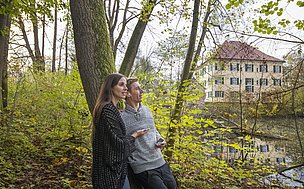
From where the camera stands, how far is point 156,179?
2717 mm

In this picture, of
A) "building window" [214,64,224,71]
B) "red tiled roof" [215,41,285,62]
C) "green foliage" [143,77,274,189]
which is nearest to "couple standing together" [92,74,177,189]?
"green foliage" [143,77,274,189]

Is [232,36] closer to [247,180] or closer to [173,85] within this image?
[173,85]

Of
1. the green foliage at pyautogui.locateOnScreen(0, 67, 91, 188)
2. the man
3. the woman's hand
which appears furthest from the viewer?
the green foliage at pyautogui.locateOnScreen(0, 67, 91, 188)

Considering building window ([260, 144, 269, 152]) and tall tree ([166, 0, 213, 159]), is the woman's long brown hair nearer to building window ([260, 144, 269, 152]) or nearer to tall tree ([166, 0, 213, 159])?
tall tree ([166, 0, 213, 159])

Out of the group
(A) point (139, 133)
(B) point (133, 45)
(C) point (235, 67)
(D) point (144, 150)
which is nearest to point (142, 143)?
(D) point (144, 150)

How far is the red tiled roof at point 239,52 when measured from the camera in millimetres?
6019

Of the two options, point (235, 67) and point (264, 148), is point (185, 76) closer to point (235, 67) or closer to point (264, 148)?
point (235, 67)

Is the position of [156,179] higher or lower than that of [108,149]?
lower

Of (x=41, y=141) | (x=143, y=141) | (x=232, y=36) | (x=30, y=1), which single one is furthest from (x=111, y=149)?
(x=30, y=1)

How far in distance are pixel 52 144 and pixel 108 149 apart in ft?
13.9

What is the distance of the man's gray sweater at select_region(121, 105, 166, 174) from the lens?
278 cm

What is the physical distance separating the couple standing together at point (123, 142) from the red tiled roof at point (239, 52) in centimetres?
373

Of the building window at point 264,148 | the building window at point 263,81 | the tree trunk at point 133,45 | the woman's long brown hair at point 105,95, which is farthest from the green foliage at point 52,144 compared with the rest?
the building window at point 264,148

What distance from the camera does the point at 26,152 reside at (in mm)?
5621
